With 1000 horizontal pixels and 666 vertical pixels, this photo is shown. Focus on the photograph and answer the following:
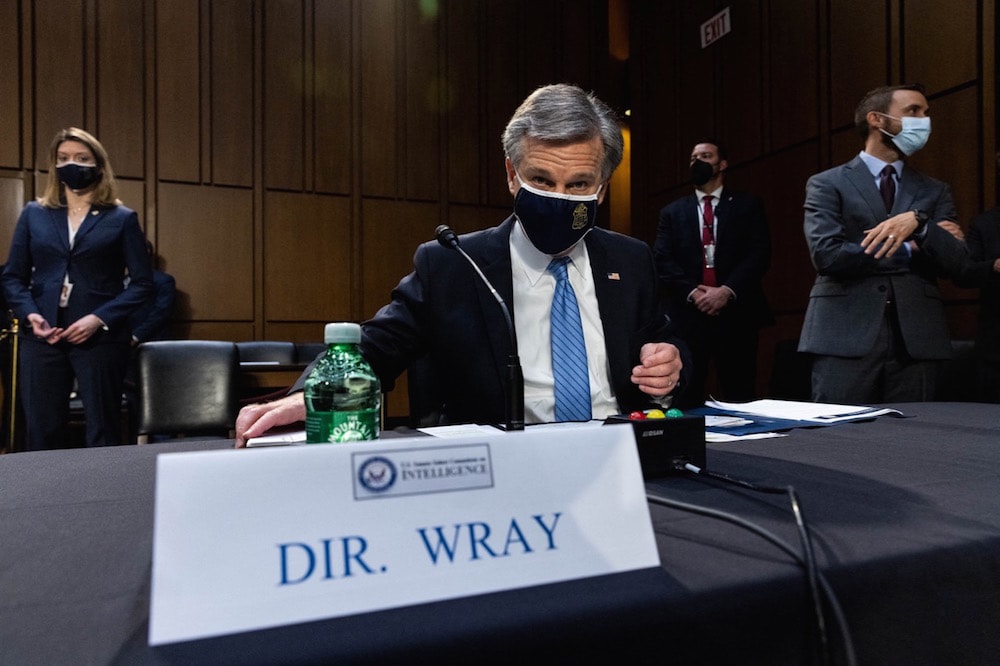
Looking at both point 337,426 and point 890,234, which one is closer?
point 337,426

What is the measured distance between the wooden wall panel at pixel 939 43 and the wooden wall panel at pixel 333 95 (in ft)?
12.7

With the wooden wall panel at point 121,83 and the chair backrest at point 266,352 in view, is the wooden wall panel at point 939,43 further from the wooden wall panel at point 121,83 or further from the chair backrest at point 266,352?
the wooden wall panel at point 121,83

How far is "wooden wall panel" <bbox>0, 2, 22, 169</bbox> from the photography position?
4.48 meters

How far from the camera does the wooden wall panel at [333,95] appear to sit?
526 cm

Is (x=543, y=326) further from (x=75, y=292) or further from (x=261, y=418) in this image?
(x=75, y=292)

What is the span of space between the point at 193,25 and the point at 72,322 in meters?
3.34

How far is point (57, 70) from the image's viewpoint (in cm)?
461

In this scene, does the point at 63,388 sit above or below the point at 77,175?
below

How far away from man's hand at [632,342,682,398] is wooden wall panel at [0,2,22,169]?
5.06m

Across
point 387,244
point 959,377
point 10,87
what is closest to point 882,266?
point 959,377

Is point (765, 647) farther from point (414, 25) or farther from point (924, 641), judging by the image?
point (414, 25)

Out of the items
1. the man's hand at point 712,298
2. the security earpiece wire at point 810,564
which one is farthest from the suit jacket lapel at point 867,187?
the security earpiece wire at point 810,564

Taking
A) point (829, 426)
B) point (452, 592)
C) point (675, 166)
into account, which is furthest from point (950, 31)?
point (452, 592)

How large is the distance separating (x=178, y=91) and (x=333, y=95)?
114 centimetres
